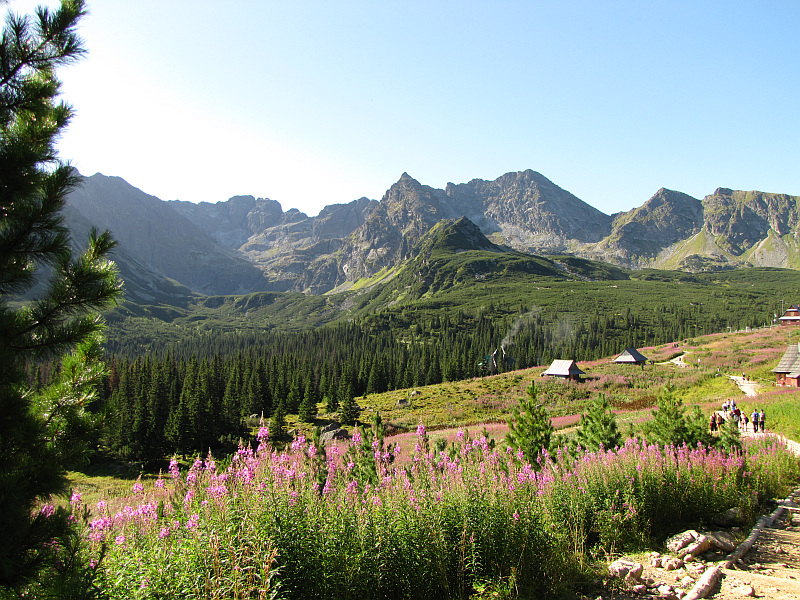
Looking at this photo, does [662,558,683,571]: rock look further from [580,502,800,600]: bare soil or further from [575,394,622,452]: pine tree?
[575,394,622,452]: pine tree

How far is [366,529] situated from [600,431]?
10261mm

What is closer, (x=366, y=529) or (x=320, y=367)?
(x=366, y=529)

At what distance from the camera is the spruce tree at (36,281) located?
3.56 meters

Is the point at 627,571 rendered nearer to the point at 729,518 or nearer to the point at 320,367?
the point at 729,518

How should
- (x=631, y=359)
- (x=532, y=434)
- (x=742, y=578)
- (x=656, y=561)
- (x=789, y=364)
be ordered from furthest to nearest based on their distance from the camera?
(x=631, y=359) → (x=789, y=364) → (x=532, y=434) → (x=656, y=561) → (x=742, y=578)

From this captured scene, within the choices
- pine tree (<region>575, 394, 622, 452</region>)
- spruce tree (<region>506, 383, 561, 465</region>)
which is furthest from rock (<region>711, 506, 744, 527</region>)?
spruce tree (<region>506, 383, 561, 465</region>)

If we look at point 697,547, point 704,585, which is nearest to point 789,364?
point 697,547

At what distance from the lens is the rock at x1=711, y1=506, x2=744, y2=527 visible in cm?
912

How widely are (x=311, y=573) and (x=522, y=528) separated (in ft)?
11.0

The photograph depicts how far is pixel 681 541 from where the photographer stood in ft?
25.2

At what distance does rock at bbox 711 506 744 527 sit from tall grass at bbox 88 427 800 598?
108 centimetres

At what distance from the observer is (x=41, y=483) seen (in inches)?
148

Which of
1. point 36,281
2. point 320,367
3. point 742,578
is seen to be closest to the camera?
point 36,281

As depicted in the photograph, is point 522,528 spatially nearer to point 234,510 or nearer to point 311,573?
point 311,573
